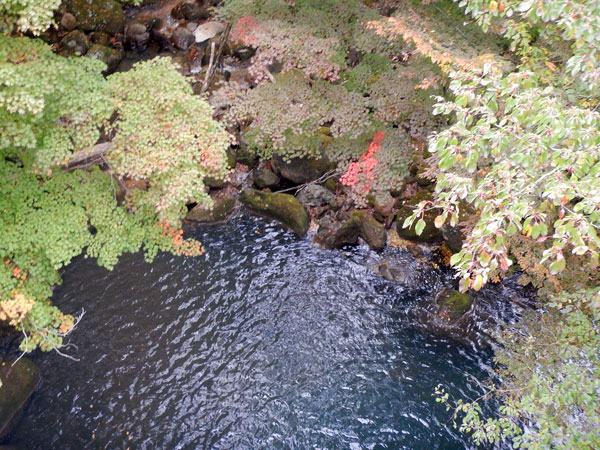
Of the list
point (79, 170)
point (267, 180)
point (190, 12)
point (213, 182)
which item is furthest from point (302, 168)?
point (190, 12)

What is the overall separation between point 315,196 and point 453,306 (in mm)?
5845

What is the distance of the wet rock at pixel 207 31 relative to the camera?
64.1 ft

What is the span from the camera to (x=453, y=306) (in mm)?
10203

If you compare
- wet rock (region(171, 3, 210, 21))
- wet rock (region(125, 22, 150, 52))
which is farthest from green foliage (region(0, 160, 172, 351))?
wet rock (region(171, 3, 210, 21))

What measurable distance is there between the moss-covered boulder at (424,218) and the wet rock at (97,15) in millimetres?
16282

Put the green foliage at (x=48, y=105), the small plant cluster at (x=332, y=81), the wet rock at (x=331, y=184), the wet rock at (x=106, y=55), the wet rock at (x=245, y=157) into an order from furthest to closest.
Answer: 1. the wet rock at (x=106, y=55)
2. the wet rock at (x=245, y=157)
3. the wet rock at (x=331, y=184)
4. the small plant cluster at (x=332, y=81)
5. the green foliage at (x=48, y=105)

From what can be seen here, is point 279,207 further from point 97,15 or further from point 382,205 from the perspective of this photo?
point 97,15

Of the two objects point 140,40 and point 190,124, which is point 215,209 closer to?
point 190,124

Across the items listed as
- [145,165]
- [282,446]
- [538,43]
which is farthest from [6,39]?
[538,43]

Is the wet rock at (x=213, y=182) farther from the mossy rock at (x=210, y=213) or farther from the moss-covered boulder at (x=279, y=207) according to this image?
the moss-covered boulder at (x=279, y=207)

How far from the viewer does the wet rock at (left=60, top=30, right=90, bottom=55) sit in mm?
17797

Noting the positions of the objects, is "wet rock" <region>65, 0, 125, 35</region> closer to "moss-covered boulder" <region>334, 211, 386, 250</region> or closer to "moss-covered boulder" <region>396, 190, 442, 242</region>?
"moss-covered boulder" <region>334, 211, 386, 250</region>

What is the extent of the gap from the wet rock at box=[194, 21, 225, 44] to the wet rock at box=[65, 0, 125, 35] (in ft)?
11.8

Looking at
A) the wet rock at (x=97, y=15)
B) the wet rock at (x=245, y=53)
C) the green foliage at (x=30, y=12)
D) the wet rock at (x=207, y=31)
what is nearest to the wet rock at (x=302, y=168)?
the wet rock at (x=245, y=53)
